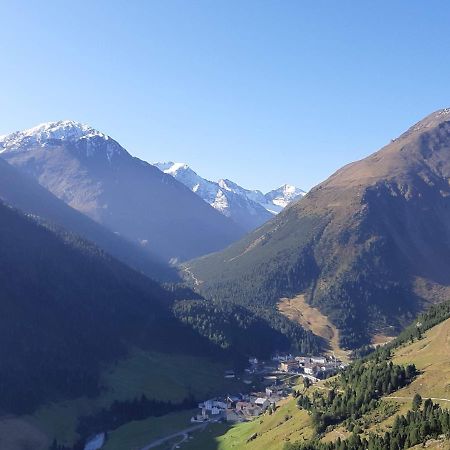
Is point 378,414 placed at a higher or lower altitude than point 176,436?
higher

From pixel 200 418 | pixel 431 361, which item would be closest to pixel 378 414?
pixel 431 361

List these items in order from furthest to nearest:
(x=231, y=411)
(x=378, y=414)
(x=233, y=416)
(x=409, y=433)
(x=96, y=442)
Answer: (x=231, y=411) → (x=233, y=416) → (x=96, y=442) → (x=378, y=414) → (x=409, y=433)

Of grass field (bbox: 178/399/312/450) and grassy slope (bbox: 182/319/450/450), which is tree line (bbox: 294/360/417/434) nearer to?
grassy slope (bbox: 182/319/450/450)

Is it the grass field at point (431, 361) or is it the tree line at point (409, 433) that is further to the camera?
the grass field at point (431, 361)

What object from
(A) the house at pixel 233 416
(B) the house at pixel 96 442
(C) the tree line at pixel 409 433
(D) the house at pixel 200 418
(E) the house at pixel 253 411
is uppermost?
(C) the tree line at pixel 409 433

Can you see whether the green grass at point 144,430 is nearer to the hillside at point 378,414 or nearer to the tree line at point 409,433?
the hillside at point 378,414

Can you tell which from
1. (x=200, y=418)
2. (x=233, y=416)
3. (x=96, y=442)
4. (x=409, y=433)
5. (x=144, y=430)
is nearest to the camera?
(x=409, y=433)

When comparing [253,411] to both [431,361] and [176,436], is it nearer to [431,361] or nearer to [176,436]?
[176,436]

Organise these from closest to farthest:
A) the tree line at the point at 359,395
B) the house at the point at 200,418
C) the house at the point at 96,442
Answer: the tree line at the point at 359,395 → the house at the point at 96,442 → the house at the point at 200,418

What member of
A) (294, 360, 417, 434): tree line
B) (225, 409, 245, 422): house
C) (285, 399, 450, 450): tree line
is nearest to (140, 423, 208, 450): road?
(225, 409, 245, 422): house

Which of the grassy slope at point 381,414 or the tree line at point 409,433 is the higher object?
the tree line at point 409,433

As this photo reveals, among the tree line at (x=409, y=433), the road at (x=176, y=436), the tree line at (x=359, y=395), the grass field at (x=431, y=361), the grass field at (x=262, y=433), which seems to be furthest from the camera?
the road at (x=176, y=436)

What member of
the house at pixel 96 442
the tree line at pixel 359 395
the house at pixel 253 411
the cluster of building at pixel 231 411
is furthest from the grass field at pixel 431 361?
the house at pixel 96 442

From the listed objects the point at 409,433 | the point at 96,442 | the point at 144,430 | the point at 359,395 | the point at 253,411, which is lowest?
the point at 253,411
